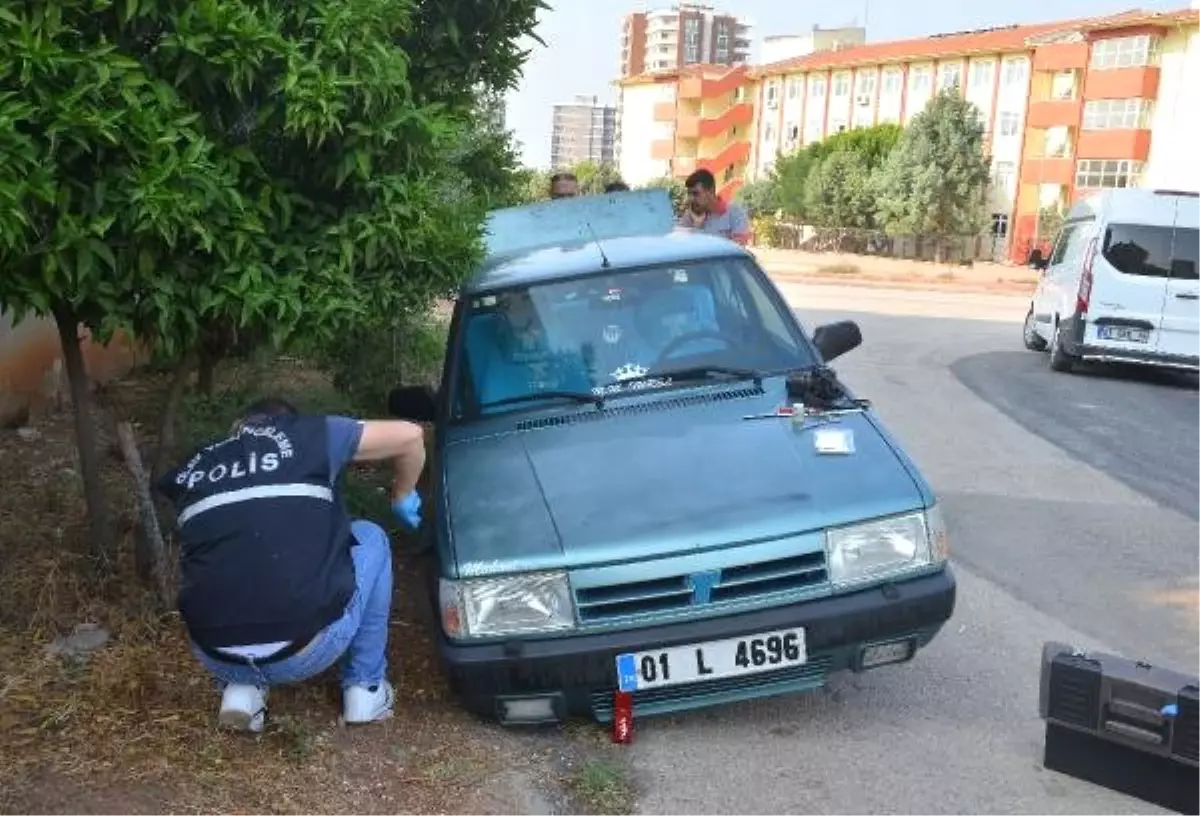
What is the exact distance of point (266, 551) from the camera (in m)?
3.57

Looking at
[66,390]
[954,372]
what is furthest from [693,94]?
[66,390]

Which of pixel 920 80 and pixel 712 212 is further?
pixel 920 80

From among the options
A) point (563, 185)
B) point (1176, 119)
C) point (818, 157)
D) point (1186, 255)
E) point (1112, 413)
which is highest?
point (1176, 119)

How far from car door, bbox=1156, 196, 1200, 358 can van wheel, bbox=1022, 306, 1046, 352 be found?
9.39ft

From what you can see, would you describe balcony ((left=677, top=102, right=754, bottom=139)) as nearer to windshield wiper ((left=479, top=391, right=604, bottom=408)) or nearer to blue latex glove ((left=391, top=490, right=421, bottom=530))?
windshield wiper ((left=479, top=391, right=604, bottom=408))

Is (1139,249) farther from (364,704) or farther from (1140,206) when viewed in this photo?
(364,704)

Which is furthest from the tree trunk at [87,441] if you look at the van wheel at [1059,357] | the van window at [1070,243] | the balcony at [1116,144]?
the balcony at [1116,144]

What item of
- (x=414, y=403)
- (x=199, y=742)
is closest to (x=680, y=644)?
(x=199, y=742)

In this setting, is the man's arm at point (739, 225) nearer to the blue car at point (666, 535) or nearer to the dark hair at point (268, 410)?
the blue car at point (666, 535)

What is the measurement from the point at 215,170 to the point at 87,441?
1611 millimetres

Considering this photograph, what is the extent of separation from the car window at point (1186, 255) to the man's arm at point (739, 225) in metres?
6.40

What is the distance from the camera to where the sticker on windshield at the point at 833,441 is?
4227 mm

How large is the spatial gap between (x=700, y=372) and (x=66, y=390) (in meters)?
5.64

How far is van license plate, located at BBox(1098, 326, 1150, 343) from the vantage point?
42.6ft
